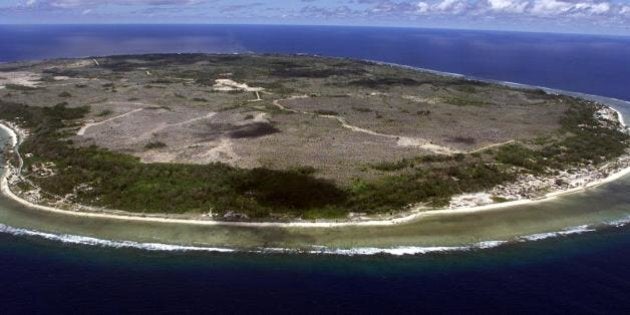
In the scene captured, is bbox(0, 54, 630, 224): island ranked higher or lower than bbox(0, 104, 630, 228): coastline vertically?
higher

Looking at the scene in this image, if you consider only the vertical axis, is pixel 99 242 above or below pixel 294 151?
below

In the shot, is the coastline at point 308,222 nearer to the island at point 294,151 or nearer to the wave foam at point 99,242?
the island at point 294,151

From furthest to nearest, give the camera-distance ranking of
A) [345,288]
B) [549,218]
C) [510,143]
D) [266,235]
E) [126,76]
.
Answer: [126,76] < [510,143] < [549,218] < [266,235] < [345,288]

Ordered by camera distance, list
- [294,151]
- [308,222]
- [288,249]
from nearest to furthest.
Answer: [288,249]
[308,222]
[294,151]

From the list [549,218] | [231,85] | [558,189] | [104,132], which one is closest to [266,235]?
[549,218]

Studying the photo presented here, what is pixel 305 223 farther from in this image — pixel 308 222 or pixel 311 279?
pixel 311 279

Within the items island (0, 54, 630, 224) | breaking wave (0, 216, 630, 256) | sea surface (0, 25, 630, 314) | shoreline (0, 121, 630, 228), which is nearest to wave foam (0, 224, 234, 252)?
breaking wave (0, 216, 630, 256)

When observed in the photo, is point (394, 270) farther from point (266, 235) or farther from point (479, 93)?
point (479, 93)

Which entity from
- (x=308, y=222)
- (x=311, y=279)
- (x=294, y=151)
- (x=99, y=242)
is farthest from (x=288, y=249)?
(x=294, y=151)

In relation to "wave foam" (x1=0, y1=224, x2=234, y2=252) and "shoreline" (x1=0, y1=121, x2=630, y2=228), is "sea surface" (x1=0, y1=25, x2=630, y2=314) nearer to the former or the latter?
"wave foam" (x1=0, y1=224, x2=234, y2=252)
